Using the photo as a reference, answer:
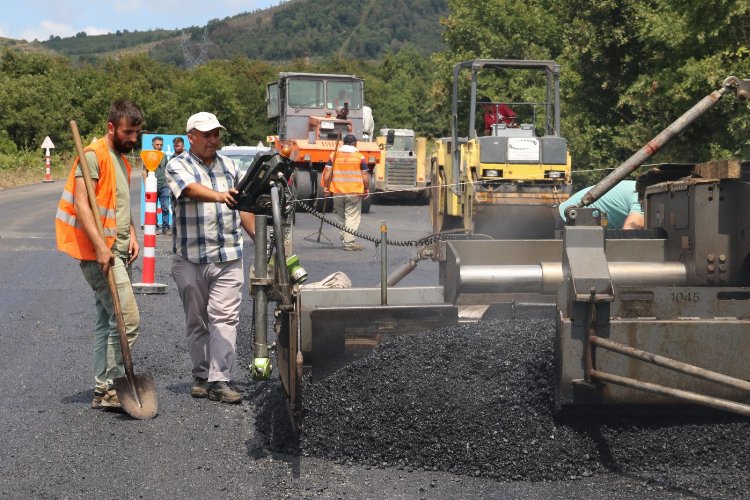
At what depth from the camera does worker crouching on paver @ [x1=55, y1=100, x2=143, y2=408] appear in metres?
6.36

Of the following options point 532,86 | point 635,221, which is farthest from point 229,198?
point 532,86

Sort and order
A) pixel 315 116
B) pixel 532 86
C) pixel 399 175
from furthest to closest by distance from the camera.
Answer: pixel 532 86 < pixel 399 175 < pixel 315 116

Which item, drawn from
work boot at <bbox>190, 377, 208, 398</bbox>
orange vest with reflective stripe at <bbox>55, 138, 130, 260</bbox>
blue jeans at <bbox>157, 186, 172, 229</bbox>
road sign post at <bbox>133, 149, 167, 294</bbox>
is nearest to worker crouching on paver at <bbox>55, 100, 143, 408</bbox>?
orange vest with reflective stripe at <bbox>55, 138, 130, 260</bbox>

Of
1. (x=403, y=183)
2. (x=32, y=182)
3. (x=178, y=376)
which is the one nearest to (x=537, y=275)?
(x=178, y=376)

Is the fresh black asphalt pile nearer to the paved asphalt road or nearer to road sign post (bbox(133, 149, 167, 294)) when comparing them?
the paved asphalt road

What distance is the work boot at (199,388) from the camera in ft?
22.1

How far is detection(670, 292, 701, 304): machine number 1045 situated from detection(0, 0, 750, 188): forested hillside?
35.9 ft

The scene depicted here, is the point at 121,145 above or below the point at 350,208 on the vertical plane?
above

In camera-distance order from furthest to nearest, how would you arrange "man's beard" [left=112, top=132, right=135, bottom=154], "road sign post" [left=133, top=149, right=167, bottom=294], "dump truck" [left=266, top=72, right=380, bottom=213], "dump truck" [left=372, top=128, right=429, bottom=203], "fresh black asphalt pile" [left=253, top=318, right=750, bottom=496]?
"dump truck" [left=372, top=128, right=429, bottom=203], "dump truck" [left=266, top=72, right=380, bottom=213], "road sign post" [left=133, top=149, right=167, bottom=294], "man's beard" [left=112, top=132, right=135, bottom=154], "fresh black asphalt pile" [left=253, top=318, right=750, bottom=496]

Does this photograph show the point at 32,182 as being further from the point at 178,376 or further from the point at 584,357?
the point at 584,357

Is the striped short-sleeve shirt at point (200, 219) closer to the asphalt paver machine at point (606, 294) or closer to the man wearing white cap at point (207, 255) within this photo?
the man wearing white cap at point (207, 255)

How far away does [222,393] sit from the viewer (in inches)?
259

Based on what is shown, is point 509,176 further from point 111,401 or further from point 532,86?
point 532,86

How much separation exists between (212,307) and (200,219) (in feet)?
1.70
